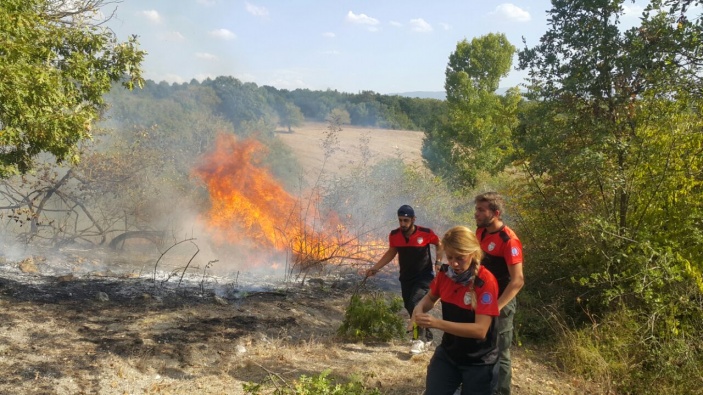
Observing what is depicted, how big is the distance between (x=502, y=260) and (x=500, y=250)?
102 mm

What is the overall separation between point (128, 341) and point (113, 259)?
25.9 ft

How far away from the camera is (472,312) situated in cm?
321

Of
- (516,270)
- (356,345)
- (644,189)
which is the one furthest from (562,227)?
(516,270)

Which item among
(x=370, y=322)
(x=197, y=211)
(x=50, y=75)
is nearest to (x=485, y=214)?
(x=370, y=322)

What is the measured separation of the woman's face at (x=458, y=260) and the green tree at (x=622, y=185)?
3.70 metres

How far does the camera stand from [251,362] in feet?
18.5

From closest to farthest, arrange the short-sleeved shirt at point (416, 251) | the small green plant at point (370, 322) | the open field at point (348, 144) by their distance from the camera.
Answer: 1. the short-sleeved shirt at point (416, 251)
2. the small green plant at point (370, 322)
3. the open field at point (348, 144)

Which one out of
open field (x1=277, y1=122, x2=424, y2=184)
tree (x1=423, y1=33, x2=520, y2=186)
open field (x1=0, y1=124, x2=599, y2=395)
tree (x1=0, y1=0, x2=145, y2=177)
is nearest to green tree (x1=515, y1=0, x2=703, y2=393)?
open field (x1=0, y1=124, x2=599, y2=395)

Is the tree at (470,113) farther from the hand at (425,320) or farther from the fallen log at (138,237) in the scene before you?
the hand at (425,320)

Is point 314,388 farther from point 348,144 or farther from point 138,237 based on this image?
point 348,144

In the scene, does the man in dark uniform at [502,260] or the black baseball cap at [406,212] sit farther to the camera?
the black baseball cap at [406,212]

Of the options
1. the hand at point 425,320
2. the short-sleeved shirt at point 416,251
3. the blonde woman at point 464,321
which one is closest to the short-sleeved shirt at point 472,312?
the blonde woman at point 464,321

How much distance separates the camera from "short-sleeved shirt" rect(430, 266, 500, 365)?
3131 millimetres

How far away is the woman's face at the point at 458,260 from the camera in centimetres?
308
